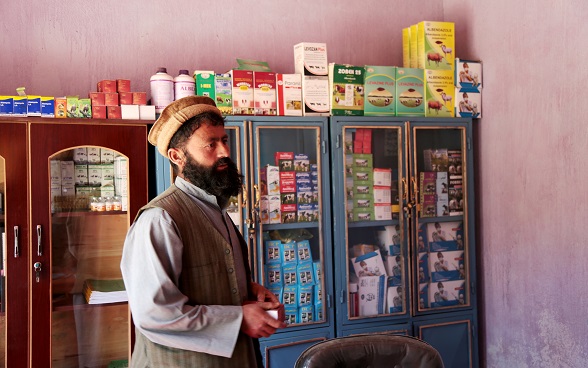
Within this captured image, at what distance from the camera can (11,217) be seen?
9.86 ft

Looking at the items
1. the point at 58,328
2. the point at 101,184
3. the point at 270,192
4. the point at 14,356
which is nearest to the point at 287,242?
the point at 270,192

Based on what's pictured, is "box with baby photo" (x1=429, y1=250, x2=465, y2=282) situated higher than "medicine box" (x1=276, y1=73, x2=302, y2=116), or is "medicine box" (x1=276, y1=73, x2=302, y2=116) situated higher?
"medicine box" (x1=276, y1=73, x2=302, y2=116)

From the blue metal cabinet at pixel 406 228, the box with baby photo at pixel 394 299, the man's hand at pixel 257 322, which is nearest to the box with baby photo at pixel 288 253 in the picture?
the blue metal cabinet at pixel 406 228

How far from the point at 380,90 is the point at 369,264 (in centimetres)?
106

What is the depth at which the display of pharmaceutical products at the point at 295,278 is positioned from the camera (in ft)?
11.8

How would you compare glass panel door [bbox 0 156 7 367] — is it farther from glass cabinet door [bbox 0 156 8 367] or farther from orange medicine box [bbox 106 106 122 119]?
orange medicine box [bbox 106 106 122 119]

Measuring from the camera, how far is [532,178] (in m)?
3.63

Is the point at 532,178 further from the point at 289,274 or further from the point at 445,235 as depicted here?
the point at 289,274

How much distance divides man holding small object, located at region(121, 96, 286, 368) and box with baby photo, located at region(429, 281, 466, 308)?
2083 millimetres

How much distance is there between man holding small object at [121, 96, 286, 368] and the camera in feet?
5.80

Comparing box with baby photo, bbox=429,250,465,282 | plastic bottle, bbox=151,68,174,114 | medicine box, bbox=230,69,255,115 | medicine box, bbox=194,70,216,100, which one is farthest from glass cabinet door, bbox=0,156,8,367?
box with baby photo, bbox=429,250,465,282

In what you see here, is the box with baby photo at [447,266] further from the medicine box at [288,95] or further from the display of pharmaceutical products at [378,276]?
the medicine box at [288,95]

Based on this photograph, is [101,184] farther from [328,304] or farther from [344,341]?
[344,341]

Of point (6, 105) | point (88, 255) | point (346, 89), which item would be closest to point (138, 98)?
point (6, 105)
